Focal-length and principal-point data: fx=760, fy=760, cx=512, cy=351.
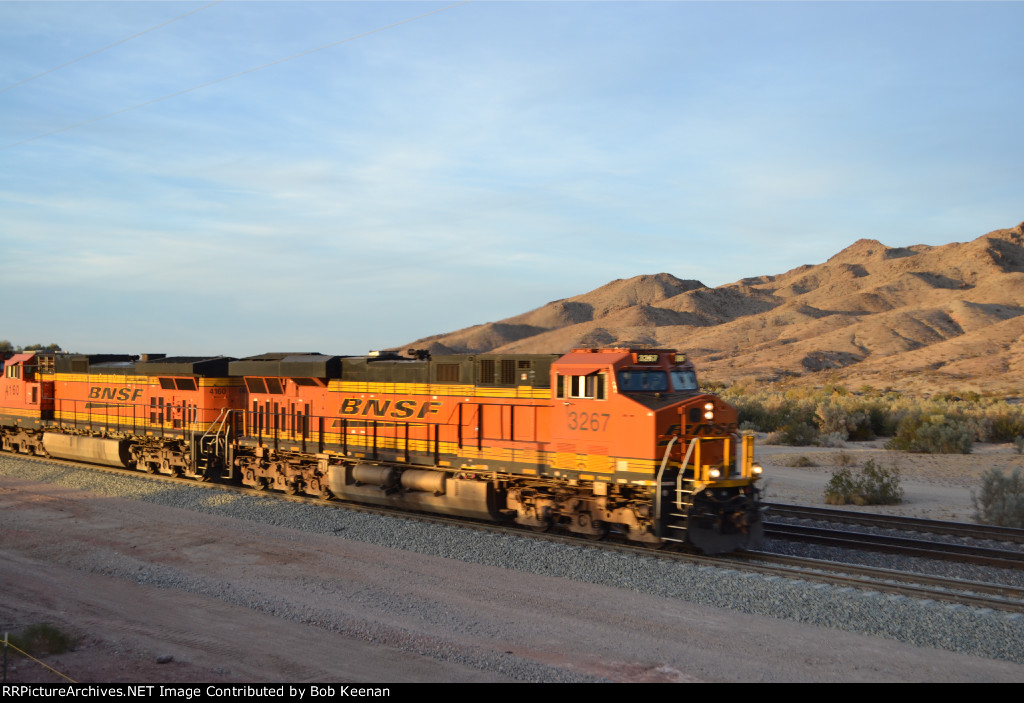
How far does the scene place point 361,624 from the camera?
9.16 meters

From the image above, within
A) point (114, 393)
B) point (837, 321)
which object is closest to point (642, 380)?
point (114, 393)

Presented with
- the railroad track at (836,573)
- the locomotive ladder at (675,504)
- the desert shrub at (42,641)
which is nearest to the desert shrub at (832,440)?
the railroad track at (836,573)

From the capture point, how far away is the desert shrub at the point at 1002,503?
49.8 ft

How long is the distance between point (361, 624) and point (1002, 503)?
13.4 meters

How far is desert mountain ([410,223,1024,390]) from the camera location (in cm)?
6706

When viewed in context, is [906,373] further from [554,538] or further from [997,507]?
[554,538]

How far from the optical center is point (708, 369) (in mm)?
75875

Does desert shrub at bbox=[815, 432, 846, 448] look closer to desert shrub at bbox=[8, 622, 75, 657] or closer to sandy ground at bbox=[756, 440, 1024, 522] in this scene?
sandy ground at bbox=[756, 440, 1024, 522]

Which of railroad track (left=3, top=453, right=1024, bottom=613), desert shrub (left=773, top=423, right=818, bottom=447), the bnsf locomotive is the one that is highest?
the bnsf locomotive

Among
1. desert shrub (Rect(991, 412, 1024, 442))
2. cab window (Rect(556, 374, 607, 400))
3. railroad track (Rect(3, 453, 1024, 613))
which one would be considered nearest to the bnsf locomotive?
cab window (Rect(556, 374, 607, 400))

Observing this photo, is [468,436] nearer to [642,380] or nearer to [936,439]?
[642,380]

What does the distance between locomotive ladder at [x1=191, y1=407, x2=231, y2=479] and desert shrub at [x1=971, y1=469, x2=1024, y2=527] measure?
57.2 ft
